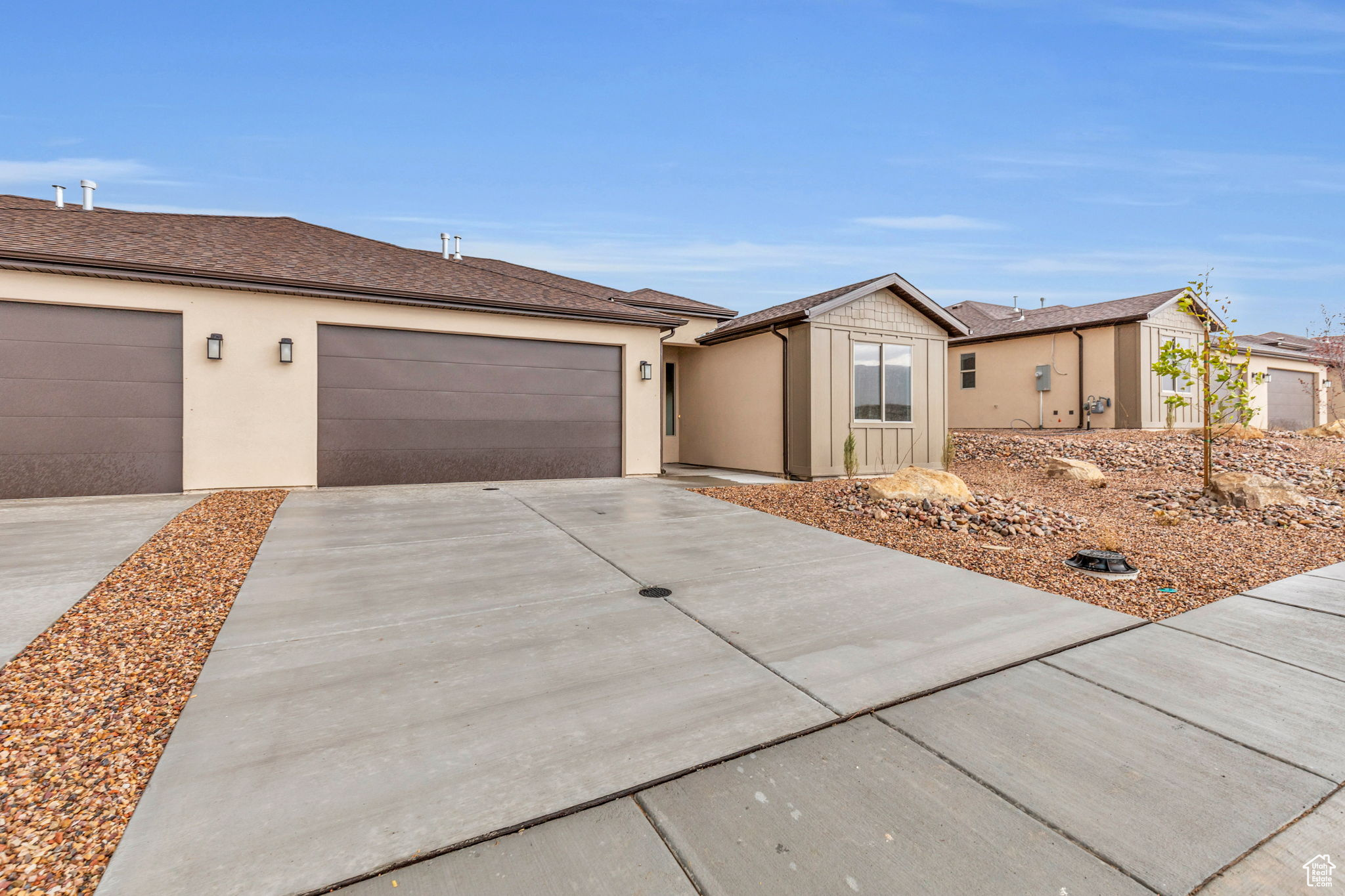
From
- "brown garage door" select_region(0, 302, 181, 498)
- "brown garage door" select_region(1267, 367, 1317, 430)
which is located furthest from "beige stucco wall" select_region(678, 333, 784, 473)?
"brown garage door" select_region(1267, 367, 1317, 430)

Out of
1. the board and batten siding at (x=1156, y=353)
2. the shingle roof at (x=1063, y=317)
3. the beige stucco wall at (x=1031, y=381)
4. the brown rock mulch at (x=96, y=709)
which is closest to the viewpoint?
the brown rock mulch at (x=96, y=709)

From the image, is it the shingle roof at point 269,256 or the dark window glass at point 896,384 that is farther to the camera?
the dark window glass at point 896,384

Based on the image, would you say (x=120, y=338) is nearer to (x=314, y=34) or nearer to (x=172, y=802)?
(x=314, y=34)

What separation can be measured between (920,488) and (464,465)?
6445 mm

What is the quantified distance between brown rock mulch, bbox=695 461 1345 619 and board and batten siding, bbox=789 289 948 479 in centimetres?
156

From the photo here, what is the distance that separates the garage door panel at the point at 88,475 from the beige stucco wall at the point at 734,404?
8.39 meters

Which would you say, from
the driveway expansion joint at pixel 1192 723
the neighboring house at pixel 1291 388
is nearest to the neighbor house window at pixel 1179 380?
the neighboring house at pixel 1291 388

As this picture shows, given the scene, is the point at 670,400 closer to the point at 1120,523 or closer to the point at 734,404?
the point at 734,404

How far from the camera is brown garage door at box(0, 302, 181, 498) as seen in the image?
6602 mm

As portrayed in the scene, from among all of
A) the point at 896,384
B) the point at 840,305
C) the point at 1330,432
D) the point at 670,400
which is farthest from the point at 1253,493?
the point at 1330,432

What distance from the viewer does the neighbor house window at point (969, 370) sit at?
54.4 feet

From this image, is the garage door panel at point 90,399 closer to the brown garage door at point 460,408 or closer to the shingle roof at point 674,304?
the brown garage door at point 460,408

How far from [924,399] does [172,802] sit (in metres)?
10.5

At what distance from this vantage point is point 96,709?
7.07 ft
